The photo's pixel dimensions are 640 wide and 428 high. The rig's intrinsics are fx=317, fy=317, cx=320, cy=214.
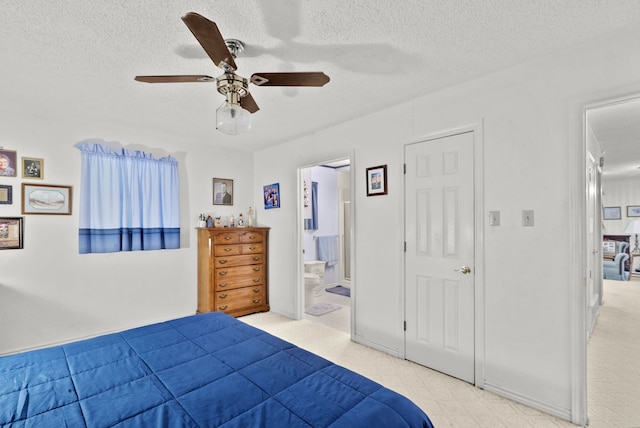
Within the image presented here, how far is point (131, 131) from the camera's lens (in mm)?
3854

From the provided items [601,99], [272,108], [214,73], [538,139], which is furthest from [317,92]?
[601,99]

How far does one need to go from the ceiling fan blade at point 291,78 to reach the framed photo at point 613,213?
9.68m

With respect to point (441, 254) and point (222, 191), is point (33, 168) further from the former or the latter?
point (441, 254)

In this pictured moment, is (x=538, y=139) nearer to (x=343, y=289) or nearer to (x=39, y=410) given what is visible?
(x=39, y=410)

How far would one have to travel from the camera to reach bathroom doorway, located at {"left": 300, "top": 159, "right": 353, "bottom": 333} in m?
5.48

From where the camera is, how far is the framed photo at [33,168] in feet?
10.6

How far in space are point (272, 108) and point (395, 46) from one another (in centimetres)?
147

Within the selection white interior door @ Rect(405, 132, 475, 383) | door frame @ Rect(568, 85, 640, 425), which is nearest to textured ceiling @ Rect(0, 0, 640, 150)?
door frame @ Rect(568, 85, 640, 425)

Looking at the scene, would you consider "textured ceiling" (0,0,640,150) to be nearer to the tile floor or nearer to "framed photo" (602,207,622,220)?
the tile floor

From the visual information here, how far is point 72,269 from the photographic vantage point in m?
3.47

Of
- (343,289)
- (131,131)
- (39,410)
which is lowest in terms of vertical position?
(343,289)

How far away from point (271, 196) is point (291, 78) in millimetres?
2989

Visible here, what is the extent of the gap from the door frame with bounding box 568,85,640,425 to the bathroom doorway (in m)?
3.15

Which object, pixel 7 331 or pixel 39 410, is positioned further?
pixel 7 331
